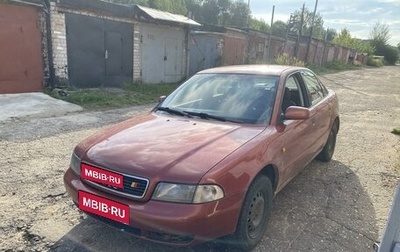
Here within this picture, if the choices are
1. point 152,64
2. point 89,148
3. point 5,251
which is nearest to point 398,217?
point 89,148

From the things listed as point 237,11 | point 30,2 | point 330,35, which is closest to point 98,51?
point 30,2

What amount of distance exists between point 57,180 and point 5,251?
1.36m

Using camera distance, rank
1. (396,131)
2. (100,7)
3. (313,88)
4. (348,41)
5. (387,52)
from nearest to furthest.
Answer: (313,88) < (396,131) < (100,7) < (348,41) < (387,52)

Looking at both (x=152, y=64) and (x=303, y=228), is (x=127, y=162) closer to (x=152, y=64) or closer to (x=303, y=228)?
(x=303, y=228)

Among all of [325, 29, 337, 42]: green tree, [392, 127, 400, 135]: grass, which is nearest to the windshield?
[392, 127, 400, 135]: grass

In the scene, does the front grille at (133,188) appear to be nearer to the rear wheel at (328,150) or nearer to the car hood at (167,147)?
the car hood at (167,147)

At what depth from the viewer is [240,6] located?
5734cm

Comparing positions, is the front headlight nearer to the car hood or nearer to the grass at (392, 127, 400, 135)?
the car hood

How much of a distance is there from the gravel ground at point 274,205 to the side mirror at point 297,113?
3.44 feet

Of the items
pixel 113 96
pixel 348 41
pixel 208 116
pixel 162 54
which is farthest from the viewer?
pixel 348 41

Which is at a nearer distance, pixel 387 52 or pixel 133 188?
pixel 133 188

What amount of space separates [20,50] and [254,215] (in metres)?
8.59

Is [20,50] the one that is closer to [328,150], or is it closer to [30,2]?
[30,2]

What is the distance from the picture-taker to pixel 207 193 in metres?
2.15
